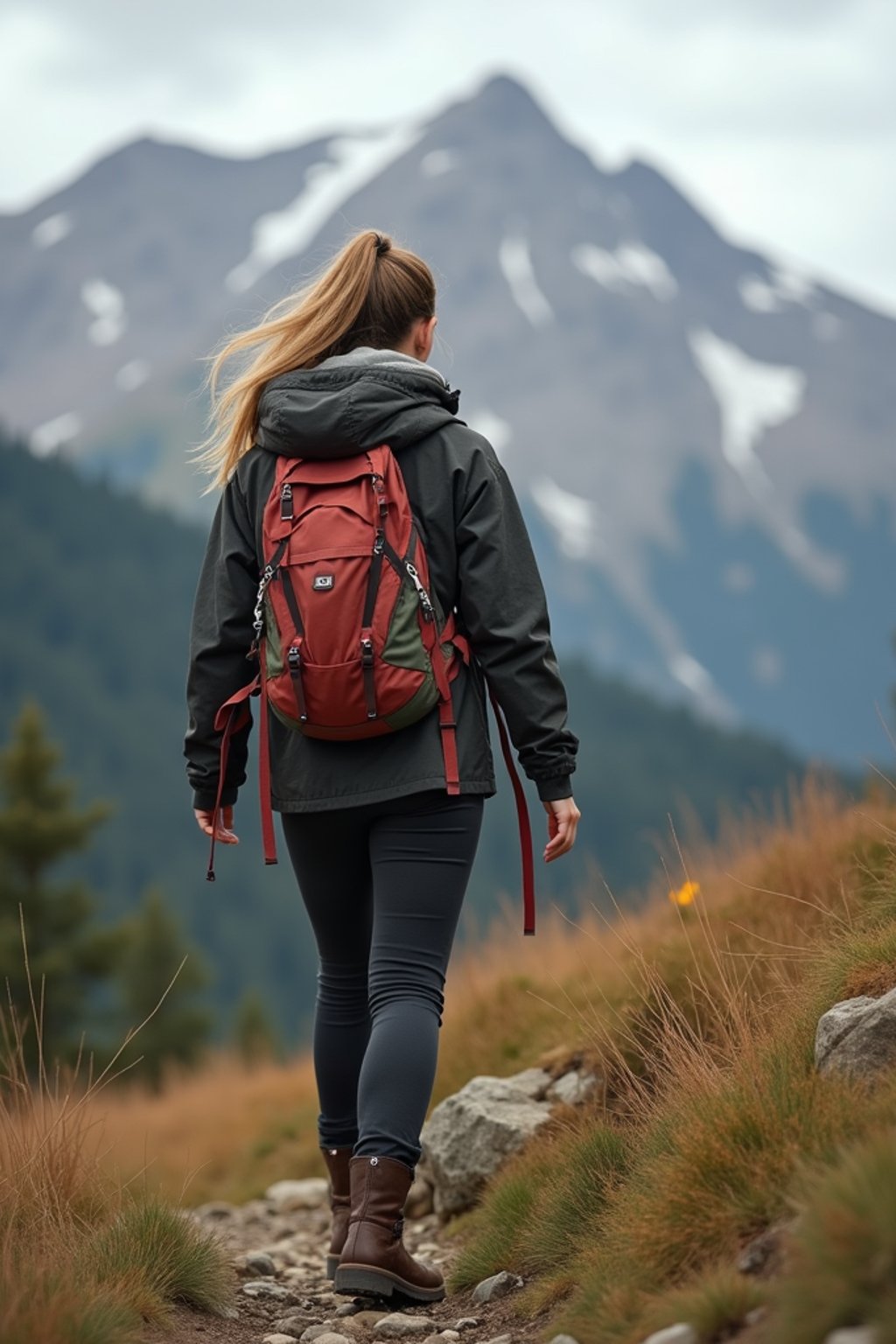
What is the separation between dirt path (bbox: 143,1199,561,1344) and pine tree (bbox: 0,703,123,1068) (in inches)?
612

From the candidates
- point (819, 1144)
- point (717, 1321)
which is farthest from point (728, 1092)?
point (717, 1321)

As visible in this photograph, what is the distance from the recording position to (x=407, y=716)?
9.87 ft

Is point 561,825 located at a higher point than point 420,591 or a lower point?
lower

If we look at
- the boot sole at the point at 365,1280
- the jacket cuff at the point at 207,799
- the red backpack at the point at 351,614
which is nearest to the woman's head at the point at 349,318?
the red backpack at the point at 351,614

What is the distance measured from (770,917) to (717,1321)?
2.42 metres

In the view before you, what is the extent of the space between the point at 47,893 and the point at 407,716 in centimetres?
1856

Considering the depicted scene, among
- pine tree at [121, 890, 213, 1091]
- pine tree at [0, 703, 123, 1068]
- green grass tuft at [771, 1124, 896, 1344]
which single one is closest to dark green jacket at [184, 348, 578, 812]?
green grass tuft at [771, 1124, 896, 1344]

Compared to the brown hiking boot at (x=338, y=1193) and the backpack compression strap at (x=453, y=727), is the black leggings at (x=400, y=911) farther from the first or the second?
the brown hiking boot at (x=338, y=1193)

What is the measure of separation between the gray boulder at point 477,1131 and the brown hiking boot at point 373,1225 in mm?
1132

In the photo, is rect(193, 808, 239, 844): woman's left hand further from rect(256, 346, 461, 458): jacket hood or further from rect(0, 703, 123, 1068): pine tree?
rect(0, 703, 123, 1068): pine tree

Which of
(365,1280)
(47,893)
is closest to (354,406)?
(365,1280)

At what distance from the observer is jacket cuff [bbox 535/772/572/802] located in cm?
314

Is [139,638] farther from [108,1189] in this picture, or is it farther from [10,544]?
[108,1189]

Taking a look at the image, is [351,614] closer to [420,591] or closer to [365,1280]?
[420,591]
